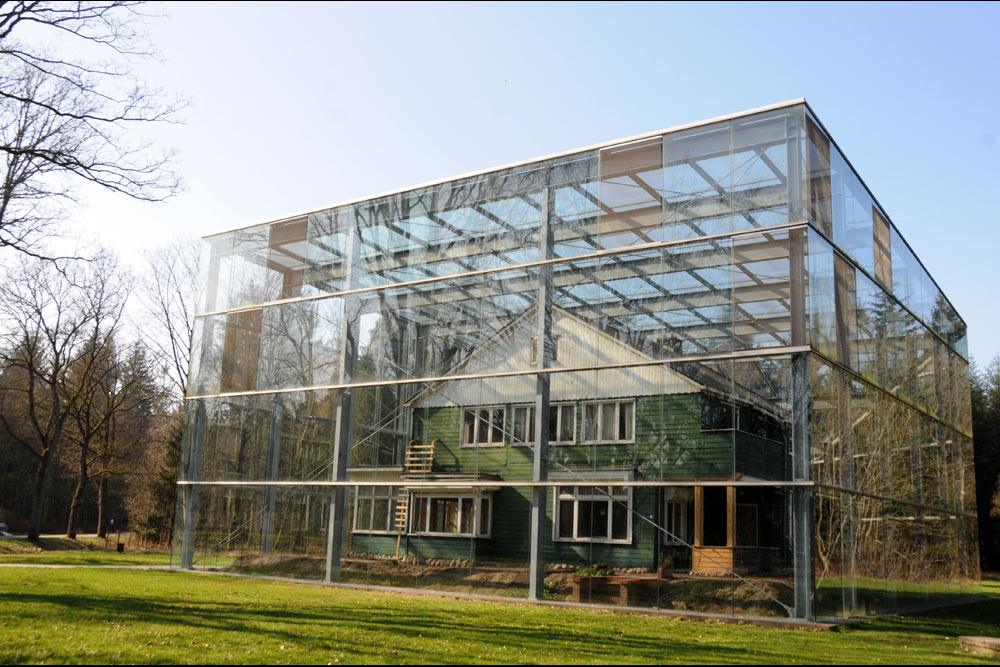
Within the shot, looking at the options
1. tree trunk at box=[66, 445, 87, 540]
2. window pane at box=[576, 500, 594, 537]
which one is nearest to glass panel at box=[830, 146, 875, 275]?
window pane at box=[576, 500, 594, 537]

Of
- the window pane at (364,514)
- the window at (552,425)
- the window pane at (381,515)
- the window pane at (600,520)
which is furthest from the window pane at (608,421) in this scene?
the window pane at (364,514)

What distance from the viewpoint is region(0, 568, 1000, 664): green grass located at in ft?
31.1

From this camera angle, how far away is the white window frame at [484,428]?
18078 mm

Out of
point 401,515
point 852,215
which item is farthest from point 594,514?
point 852,215

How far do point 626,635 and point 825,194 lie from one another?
9453 mm

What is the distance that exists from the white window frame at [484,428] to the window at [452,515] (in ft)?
3.75

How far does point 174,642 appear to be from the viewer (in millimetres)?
9867

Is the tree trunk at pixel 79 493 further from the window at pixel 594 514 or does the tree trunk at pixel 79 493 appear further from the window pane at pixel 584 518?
the window pane at pixel 584 518

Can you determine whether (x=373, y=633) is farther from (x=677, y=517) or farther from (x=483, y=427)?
(x=483, y=427)

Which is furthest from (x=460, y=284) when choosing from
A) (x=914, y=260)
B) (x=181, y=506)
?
(x=914, y=260)

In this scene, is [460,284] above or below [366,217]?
below

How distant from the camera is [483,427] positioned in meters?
18.4

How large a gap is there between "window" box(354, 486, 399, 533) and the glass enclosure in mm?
71

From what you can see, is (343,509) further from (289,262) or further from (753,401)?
(753,401)
